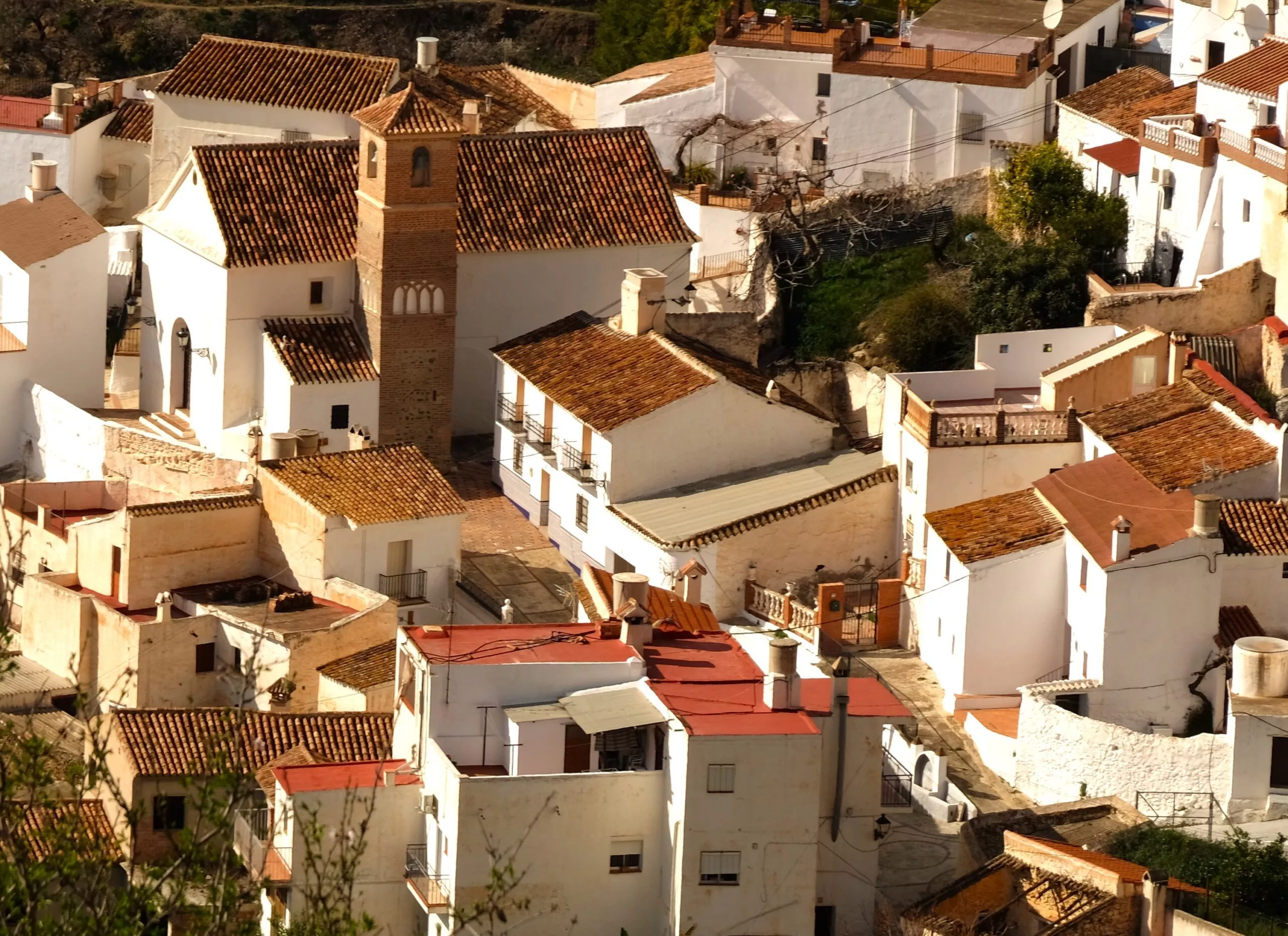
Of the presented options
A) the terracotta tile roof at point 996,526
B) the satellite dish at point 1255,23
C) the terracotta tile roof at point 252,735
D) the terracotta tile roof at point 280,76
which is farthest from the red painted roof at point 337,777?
the satellite dish at point 1255,23

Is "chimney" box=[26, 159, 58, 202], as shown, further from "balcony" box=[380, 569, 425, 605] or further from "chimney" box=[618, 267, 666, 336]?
"balcony" box=[380, 569, 425, 605]

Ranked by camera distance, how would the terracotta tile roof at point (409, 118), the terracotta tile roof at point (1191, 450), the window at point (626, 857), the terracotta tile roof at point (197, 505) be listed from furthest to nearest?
the terracotta tile roof at point (409, 118), the terracotta tile roof at point (197, 505), the terracotta tile roof at point (1191, 450), the window at point (626, 857)

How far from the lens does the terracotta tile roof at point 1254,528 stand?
Result: 2207 inches

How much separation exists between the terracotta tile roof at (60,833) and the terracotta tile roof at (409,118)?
18522 mm

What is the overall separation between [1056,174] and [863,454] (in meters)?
8.49

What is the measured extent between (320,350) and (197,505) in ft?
21.1

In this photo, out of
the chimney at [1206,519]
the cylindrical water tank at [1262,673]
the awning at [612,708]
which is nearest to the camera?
the awning at [612,708]

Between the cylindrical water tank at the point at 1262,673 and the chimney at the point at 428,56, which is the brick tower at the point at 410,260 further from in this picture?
Answer: the cylindrical water tank at the point at 1262,673

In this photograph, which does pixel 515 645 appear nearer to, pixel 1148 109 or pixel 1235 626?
pixel 1235 626

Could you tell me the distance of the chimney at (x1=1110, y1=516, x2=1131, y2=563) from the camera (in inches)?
2156

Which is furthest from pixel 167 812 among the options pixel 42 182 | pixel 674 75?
pixel 674 75

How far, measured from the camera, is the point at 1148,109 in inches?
2736

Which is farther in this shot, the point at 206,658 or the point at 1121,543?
the point at 206,658

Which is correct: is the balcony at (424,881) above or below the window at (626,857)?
below
